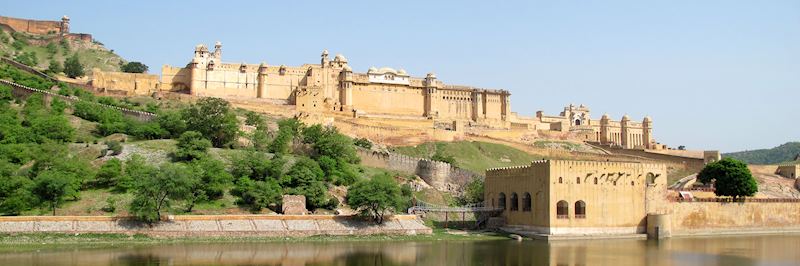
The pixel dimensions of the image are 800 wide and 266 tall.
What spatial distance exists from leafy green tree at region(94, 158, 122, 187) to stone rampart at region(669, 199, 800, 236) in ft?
104

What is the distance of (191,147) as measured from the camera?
162 ft

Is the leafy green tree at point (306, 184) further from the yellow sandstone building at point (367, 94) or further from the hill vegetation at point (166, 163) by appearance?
the yellow sandstone building at point (367, 94)

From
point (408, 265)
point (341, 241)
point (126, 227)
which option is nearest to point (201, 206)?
point (126, 227)

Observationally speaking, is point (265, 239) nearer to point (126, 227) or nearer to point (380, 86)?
point (126, 227)

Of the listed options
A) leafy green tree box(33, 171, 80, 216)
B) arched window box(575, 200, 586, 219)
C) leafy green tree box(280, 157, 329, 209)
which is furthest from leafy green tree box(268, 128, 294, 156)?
arched window box(575, 200, 586, 219)

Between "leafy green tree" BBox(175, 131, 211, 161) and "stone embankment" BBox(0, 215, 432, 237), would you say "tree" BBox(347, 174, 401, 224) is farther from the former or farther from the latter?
"leafy green tree" BBox(175, 131, 211, 161)

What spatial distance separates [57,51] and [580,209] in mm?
77981

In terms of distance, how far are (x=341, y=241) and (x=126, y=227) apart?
34.1ft

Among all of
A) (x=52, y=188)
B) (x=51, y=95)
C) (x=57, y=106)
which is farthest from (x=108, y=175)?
(x=51, y=95)

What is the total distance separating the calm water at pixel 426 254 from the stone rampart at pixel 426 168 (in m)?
16.5

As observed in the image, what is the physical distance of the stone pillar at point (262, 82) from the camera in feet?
269

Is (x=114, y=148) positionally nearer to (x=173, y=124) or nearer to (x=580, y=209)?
(x=173, y=124)

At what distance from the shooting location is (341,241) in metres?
38.8

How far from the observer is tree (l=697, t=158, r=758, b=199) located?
171 ft
